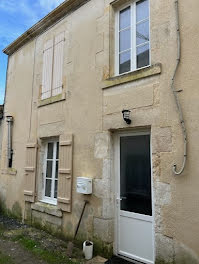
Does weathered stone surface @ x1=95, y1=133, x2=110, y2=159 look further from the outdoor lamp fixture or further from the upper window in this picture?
the upper window

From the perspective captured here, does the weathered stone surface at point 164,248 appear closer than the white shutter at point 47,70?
Yes

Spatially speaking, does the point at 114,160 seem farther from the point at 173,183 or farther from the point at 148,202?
the point at 173,183

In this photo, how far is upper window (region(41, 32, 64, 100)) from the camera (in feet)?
Answer: 18.5

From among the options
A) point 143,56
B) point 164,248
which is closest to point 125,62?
point 143,56

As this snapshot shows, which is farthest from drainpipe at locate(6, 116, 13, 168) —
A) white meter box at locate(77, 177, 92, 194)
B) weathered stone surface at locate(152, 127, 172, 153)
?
weathered stone surface at locate(152, 127, 172, 153)

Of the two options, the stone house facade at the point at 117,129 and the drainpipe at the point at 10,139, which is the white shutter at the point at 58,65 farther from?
the drainpipe at the point at 10,139

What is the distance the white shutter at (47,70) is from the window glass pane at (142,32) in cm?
256

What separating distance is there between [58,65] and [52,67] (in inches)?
10.0

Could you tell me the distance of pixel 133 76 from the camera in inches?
A: 156

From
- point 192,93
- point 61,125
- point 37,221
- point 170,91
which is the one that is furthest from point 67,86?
point 37,221

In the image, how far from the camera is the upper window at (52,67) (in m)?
5.65

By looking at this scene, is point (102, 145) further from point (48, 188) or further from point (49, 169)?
point (48, 188)

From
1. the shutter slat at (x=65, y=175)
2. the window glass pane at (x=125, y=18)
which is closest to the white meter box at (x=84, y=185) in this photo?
the shutter slat at (x=65, y=175)

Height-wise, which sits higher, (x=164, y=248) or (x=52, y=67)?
(x=52, y=67)
